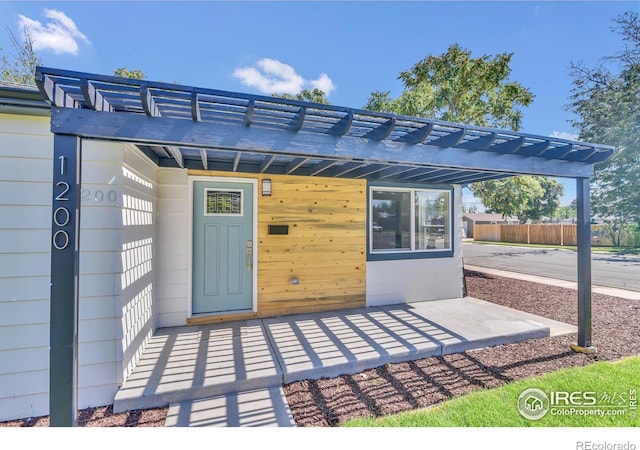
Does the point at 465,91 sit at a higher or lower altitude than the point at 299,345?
higher

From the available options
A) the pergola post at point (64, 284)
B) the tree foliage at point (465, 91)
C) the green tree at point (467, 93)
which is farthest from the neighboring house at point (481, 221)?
the pergola post at point (64, 284)

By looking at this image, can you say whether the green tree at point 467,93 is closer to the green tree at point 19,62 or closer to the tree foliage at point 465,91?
the tree foliage at point 465,91

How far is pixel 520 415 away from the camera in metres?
2.31

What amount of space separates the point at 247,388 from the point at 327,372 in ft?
2.66

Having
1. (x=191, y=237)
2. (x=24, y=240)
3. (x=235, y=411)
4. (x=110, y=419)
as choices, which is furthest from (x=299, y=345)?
(x=24, y=240)

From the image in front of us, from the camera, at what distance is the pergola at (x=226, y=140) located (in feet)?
5.82

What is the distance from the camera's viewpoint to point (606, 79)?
54.6 ft

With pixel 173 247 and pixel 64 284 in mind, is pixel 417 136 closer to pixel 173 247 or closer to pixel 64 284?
pixel 64 284

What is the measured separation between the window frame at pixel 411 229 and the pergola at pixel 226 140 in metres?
2.19

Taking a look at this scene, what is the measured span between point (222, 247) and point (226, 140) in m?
2.46

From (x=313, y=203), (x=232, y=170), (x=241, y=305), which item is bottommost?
(x=241, y=305)

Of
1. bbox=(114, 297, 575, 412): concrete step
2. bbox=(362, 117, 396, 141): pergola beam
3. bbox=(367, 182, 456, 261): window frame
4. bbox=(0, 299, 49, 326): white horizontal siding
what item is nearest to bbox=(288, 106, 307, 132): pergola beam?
bbox=(362, 117, 396, 141): pergola beam
